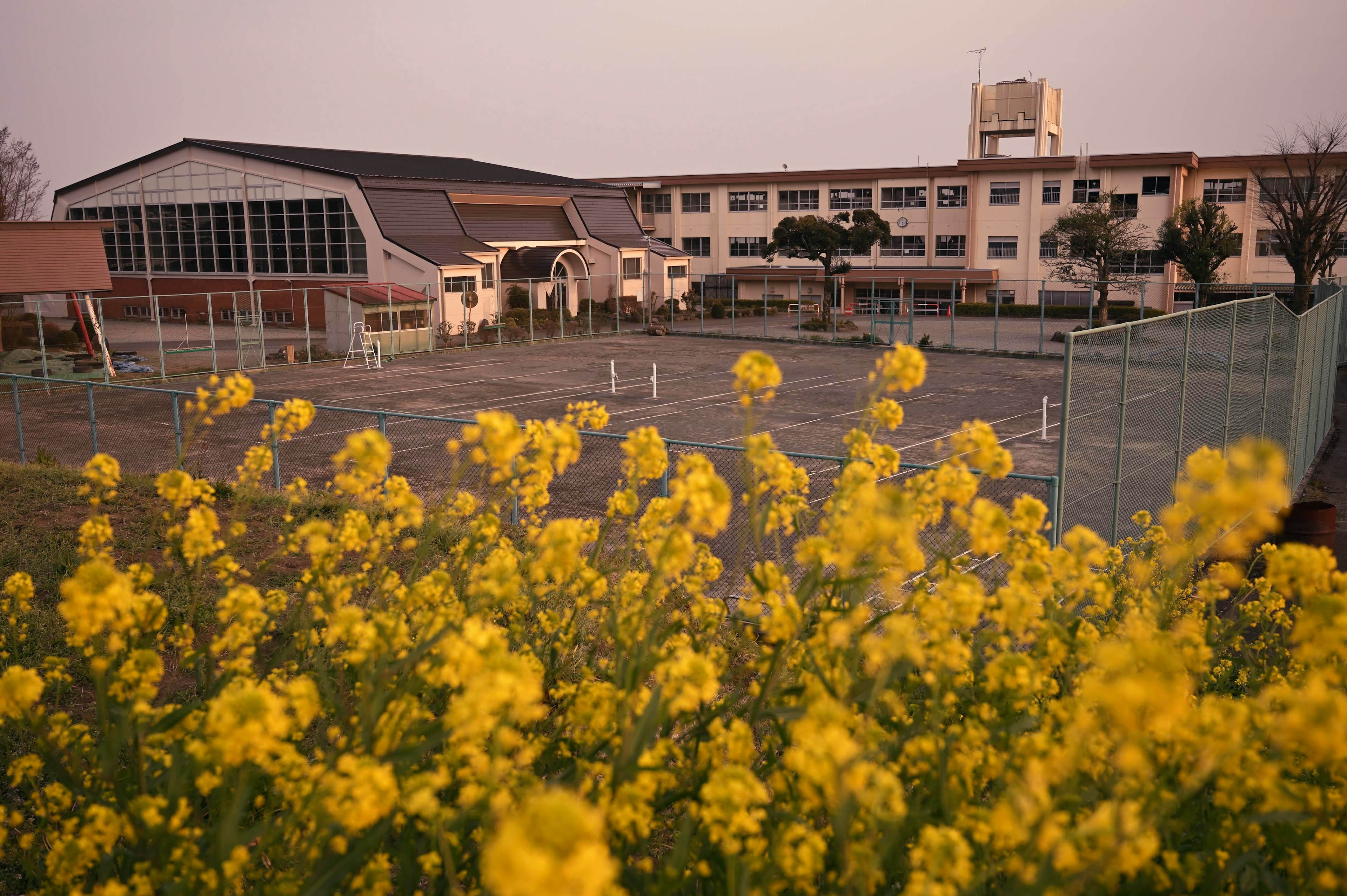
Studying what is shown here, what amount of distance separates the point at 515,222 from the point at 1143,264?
3701 centimetres

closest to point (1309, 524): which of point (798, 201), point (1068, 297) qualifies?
point (1068, 297)

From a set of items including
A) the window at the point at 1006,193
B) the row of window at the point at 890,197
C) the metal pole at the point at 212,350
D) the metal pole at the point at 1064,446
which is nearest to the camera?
the metal pole at the point at 1064,446

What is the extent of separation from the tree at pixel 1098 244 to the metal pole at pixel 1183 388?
37.2 metres

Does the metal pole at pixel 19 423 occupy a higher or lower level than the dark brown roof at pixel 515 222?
lower

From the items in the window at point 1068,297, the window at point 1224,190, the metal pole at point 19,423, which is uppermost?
the window at point 1224,190

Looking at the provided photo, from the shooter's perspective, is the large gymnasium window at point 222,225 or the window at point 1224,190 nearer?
the large gymnasium window at point 222,225

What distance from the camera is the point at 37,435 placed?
2372cm

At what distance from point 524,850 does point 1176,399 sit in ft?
41.6

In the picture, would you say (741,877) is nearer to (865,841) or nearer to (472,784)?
(865,841)

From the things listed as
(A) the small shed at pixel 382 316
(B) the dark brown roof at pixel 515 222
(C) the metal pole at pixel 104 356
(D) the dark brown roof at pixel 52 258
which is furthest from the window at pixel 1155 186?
(C) the metal pole at pixel 104 356

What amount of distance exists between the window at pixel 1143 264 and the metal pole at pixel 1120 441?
55.5 meters

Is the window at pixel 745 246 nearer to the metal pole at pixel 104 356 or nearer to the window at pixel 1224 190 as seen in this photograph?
the window at pixel 1224 190

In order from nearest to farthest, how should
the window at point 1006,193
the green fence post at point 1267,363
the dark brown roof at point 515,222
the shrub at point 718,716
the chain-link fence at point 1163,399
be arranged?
the shrub at point 718,716
the chain-link fence at point 1163,399
the green fence post at point 1267,363
the dark brown roof at point 515,222
the window at point 1006,193

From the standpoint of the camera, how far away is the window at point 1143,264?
2458 inches
